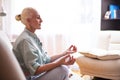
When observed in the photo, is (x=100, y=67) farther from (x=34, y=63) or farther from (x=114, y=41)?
(x=34, y=63)

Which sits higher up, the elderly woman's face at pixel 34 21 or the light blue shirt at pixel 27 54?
the elderly woman's face at pixel 34 21

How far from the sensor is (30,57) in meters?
1.54

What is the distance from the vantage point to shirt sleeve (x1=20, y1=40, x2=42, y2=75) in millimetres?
1530

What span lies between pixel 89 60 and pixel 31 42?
1.31 m

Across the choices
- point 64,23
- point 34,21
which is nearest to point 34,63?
point 34,21

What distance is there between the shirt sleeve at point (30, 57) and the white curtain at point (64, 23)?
2.04m

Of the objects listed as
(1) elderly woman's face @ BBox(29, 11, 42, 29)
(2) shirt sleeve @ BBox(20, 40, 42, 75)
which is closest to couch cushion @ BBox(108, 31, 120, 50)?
(1) elderly woman's face @ BBox(29, 11, 42, 29)

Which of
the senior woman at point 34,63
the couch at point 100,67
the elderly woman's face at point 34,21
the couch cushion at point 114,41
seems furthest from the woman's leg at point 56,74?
the couch cushion at point 114,41

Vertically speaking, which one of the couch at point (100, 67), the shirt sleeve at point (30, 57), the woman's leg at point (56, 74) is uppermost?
the shirt sleeve at point (30, 57)

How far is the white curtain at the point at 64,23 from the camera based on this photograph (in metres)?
3.57

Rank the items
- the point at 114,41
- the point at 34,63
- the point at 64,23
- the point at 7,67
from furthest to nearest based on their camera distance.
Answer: the point at 64,23 → the point at 114,41 → the point at 34,63 → the point at 7,67

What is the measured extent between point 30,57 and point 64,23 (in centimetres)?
220

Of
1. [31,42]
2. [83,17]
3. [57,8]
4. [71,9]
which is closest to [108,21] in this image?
[83,17]

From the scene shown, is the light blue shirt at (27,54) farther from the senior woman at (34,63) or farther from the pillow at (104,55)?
the pillow at (104,55)
